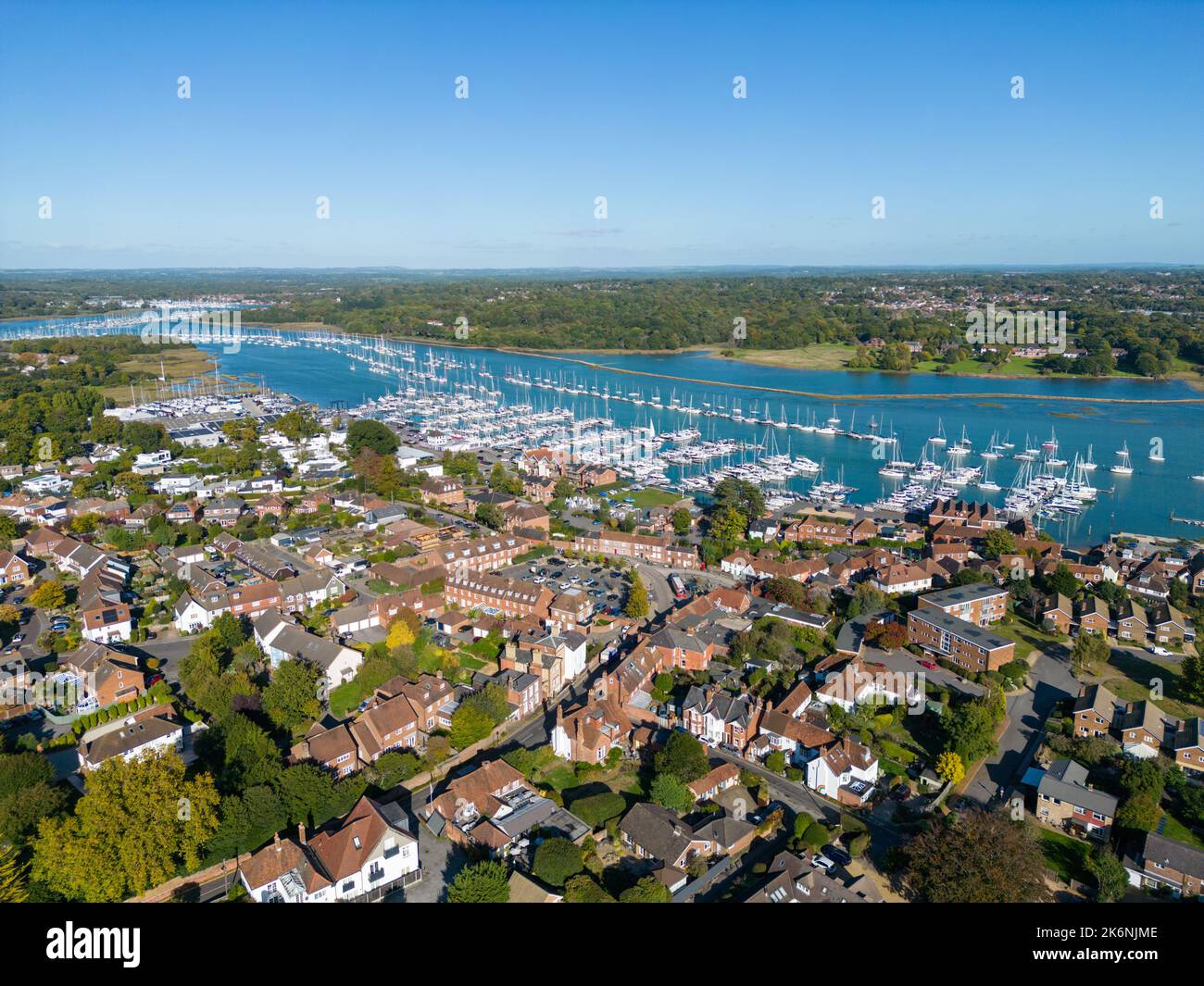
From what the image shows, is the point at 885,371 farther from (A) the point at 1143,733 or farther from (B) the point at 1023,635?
(A) the point at 1143,733

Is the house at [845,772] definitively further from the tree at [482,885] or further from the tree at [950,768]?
the tree at [482,885]

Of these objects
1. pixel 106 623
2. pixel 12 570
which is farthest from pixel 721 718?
pixel 12 570

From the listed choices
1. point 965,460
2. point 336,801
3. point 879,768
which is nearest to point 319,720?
point 336,801

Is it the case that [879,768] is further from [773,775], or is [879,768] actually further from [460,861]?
[460,861]

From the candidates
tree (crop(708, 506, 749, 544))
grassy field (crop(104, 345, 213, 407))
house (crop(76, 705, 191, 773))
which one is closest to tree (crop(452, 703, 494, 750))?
house (crop(76, 705, 191, 773))

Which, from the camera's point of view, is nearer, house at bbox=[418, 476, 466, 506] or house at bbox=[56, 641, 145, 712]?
house at bbox=[56, 641, 145, 712]

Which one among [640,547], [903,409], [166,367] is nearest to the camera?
[640,547]

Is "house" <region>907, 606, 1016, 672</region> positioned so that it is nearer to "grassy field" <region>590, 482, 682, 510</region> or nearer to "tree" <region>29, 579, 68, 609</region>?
"grassy field" <region>590, 482, 682, 510</region>
